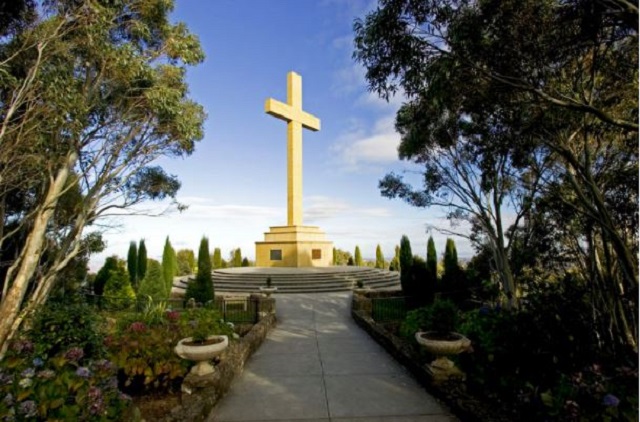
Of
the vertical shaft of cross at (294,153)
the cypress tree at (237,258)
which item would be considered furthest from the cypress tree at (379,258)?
the cypress tree at (237,258)

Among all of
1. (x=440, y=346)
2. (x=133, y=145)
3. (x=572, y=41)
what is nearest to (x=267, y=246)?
(x=133, y=145)

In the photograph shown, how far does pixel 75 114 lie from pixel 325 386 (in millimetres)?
8423

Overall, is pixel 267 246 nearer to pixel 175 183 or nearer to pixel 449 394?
pixel 175 183

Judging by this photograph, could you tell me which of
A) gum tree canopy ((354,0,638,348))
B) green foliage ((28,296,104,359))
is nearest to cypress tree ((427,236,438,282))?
gum tree canopy ((354,0,638,348))

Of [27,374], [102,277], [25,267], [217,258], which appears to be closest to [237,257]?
[217,258]

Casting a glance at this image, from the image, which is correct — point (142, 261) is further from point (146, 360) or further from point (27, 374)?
point (27, 374)

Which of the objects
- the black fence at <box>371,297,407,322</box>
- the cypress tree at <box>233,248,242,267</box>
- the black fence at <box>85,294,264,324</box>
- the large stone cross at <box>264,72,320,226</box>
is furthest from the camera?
the cypress tree at <box>233,248,242,267</box>

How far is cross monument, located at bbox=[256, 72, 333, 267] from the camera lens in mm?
24844

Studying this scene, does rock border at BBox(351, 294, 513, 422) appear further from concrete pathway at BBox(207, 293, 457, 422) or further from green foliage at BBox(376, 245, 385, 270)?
green foliage at BBox(376, 245, 385, 270)

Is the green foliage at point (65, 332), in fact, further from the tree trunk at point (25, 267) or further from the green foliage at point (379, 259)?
the green foliage at point (379, 259)

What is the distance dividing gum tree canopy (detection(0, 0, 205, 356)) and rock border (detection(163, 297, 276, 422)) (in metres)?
5.84

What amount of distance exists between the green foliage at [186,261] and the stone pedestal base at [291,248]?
9.95 metres

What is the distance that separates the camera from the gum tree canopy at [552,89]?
5266 millimetres

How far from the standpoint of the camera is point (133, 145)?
1216cm
